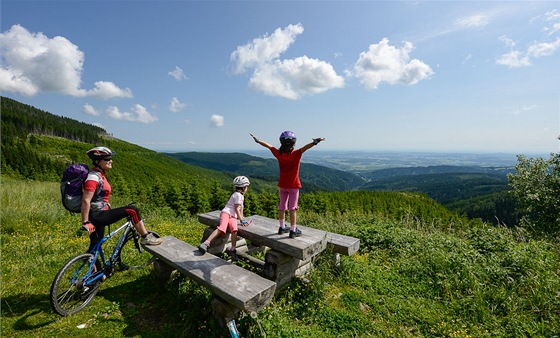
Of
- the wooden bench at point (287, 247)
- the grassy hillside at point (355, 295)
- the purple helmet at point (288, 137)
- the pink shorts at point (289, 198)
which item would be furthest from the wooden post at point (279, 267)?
the purple helmet at point (288, 137)

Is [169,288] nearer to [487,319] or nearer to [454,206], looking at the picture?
[487,319]

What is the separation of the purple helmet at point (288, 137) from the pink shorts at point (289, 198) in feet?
3.16

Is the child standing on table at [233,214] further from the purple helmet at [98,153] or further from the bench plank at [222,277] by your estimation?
the purple helmet at [98,153]

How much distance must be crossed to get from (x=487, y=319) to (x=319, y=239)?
3342 millimetres

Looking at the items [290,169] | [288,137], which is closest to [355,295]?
[290,169]

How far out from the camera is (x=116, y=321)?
426 cm

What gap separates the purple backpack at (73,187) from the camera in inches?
169

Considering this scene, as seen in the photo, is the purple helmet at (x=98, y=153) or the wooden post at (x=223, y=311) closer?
the wooden post at (x=223, y=311)

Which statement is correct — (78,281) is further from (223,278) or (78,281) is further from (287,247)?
(287,247)

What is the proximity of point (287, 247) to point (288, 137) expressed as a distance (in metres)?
2.10

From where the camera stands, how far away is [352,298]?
520 cm

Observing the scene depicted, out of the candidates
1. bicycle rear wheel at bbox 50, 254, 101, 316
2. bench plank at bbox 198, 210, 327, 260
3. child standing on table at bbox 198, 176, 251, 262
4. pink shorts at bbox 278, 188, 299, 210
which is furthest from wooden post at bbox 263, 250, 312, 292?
bicycle rear wheel at bbox 50, 254, 101, 316

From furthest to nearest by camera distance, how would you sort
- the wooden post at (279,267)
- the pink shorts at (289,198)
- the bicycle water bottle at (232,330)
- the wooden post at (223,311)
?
the pink shorts at (289,198)
the wooden post at (279,267)
the wooden post at (223,311)
the bicycle water bottle at (232,330)

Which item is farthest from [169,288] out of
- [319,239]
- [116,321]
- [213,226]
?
[319,239]
